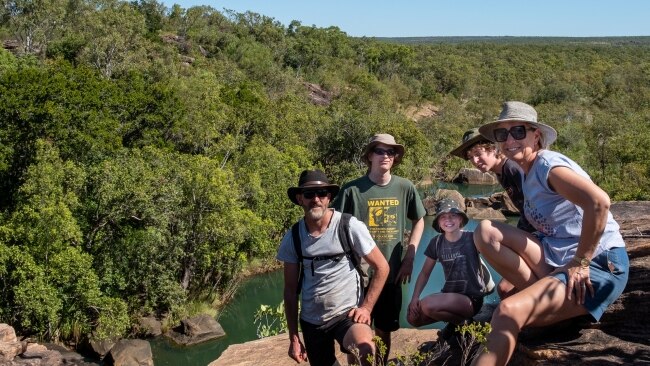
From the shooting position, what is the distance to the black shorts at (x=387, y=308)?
520 centimetres

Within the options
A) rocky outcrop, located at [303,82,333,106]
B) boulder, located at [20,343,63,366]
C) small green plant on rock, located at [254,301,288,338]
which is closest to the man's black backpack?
small green plant on rock, located at [254,301,288,338]

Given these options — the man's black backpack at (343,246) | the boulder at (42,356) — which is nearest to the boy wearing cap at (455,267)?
the man's black backpack at (343,246)

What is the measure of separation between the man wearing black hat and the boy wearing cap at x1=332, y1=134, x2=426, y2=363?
59cm

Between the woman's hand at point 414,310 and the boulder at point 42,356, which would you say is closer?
the woman's hand at point 414,310

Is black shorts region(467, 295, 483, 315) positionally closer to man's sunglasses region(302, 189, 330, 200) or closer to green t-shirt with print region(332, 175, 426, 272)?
green t-shirt with print region(332, 175, 426, 272)

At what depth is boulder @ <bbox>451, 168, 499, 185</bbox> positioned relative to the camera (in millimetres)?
49250

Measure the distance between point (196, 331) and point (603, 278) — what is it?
17.2 metres

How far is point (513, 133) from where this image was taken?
404cm

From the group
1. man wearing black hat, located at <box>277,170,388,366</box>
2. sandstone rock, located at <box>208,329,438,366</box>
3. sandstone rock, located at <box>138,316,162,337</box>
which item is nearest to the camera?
man wearing black hat, located at <box>277,170,388,366</box>

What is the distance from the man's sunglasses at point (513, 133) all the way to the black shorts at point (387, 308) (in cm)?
167

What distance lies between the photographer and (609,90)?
8375 cm

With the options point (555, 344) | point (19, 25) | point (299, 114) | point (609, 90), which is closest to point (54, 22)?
point (19, 25)

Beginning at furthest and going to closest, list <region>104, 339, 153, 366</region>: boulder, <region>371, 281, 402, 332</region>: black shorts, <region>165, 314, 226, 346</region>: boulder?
<region>165, 314, 226, 346</region>: boulder
<region>104, 339, 153, 366</region>: boulder
<region>371, 281, 402, 332</region>: black shorts

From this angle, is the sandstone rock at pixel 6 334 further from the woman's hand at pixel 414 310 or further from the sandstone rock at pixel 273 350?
the woman's hand at pixel 414 310
